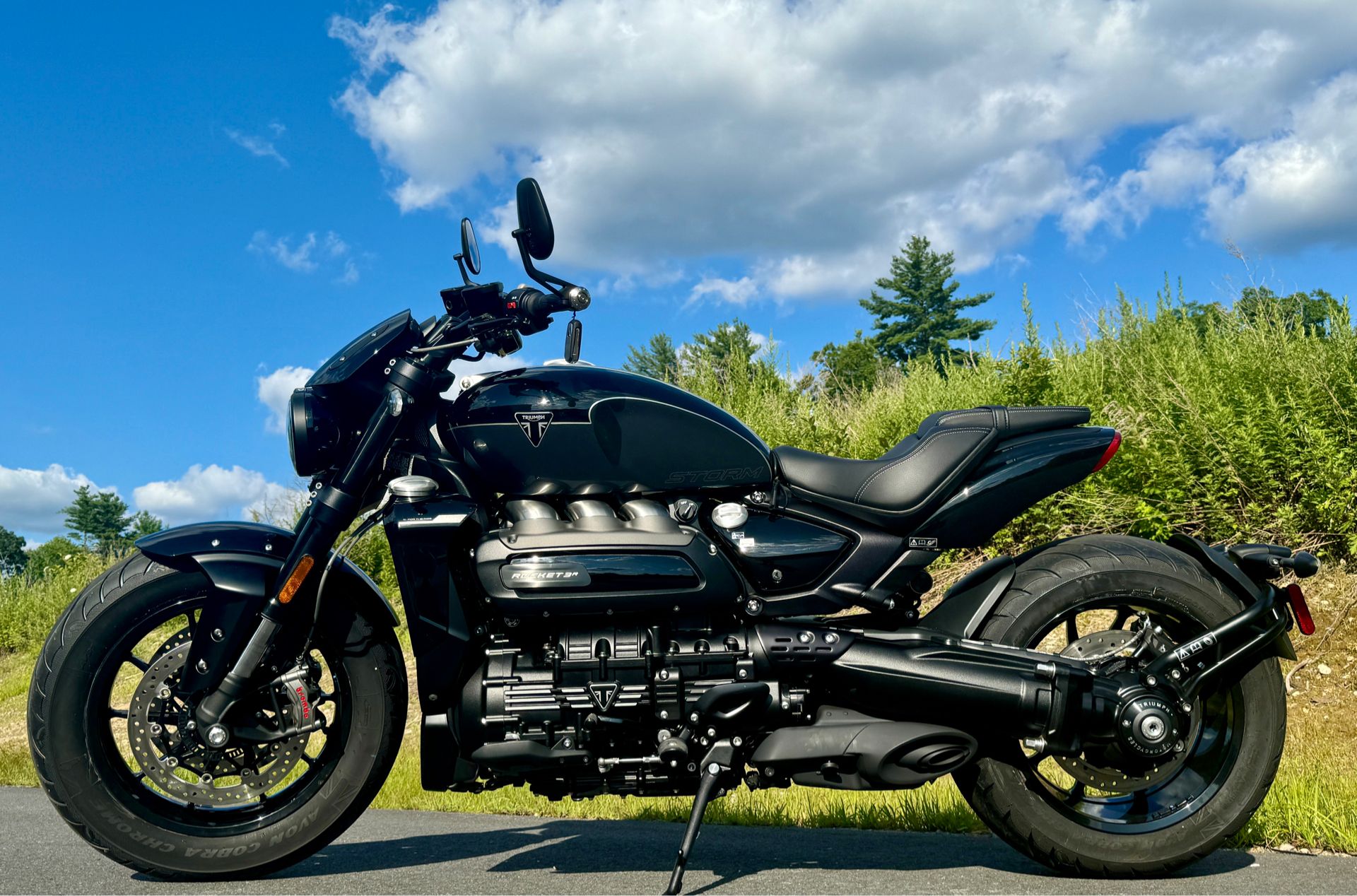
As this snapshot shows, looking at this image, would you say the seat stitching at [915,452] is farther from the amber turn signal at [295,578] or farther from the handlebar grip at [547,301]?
the amber turn signal at [295,578]

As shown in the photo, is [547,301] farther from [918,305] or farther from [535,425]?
[918,305]

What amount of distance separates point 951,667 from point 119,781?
265 cm

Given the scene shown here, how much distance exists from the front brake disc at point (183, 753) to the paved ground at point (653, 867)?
286 mm

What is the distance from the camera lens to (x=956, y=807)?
4.14 meters

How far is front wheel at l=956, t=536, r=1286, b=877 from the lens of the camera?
324 cm

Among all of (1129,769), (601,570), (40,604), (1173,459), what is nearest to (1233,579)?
(1129,769)

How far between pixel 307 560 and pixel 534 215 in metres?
1.31

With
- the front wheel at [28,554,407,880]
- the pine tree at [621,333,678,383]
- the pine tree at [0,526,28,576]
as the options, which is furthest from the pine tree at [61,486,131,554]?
the front wheel at [28,554,407,880]

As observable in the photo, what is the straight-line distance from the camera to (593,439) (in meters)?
3.23

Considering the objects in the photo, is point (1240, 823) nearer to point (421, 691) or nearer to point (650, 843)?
point (650, 843)

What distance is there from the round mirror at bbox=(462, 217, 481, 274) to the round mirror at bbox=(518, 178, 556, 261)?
0.30 m

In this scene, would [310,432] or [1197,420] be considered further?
[1197,420]

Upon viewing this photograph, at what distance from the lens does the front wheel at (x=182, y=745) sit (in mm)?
3217

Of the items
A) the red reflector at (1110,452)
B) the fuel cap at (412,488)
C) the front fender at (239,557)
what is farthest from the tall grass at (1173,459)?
the fuel cap at (412,488)
